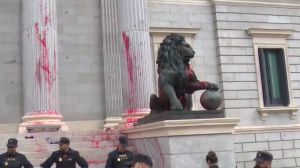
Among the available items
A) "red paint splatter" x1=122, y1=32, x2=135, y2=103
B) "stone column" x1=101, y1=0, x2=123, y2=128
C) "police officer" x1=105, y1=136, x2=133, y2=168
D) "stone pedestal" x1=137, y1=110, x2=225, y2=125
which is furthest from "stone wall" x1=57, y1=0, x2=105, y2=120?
"police officer" x1=105, y1=136, x2=133, y2=168

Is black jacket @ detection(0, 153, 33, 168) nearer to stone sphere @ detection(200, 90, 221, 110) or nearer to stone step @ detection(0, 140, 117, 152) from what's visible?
stone step @ detection(0, 140, 117, 152)

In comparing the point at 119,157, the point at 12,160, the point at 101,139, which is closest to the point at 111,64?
the point at 101,139

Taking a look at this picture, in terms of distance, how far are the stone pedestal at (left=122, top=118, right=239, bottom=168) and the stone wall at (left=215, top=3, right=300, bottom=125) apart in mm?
9244

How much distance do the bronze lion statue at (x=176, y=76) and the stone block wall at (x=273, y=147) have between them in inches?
349

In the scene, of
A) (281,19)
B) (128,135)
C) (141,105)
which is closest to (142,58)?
(141,105)

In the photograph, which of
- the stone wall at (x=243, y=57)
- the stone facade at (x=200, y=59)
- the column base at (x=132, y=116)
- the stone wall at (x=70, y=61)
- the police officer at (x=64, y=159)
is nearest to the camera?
A: the police officer at (x=64, y=159)

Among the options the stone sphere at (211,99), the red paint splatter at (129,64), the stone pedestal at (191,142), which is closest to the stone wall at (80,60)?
the red paint splatter at (129,64)

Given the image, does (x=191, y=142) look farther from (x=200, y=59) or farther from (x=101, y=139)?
(x=200, y=59)

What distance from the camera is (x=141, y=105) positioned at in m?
15.6

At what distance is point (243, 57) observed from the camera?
21.0m

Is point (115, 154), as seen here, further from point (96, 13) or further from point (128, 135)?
point (96, 13)

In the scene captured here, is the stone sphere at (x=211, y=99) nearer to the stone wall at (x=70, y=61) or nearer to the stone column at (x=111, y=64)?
the stone column at (x=111, y=64)

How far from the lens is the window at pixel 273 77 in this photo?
21266mm

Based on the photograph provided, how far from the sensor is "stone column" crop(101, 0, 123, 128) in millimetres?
18562
